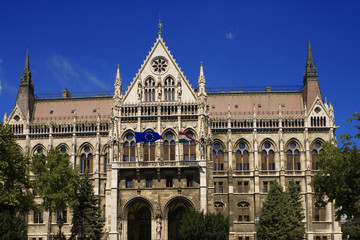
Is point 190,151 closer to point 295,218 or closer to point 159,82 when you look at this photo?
point 159,82

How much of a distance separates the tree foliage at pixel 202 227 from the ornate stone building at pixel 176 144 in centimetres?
740

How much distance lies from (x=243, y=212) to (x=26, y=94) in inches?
1568

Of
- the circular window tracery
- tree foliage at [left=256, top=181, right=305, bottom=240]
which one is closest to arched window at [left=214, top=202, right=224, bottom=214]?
tree foliage at [left=256, top=181, right=305, bottom=240]

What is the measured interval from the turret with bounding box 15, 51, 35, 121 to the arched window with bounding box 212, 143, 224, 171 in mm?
29788

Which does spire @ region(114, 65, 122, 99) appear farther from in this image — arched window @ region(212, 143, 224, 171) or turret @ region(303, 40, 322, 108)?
turret @ region(303, 40, 322, 108)

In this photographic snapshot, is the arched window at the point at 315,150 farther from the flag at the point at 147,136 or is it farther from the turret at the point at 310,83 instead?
the flag at the point at 147,136

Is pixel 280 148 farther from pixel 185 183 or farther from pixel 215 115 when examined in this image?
pixel 185 183

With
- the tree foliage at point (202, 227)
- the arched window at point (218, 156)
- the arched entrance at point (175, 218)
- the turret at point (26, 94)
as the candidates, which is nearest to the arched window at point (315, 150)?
the arched window at point (218, 156)

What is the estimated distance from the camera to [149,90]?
6919 centimetres

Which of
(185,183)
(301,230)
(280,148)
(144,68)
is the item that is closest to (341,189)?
(301,230)

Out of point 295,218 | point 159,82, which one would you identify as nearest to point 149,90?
point 159,82

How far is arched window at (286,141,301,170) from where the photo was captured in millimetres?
75750

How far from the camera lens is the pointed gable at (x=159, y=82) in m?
68.4

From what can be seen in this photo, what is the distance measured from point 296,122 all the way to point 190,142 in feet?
63.2
